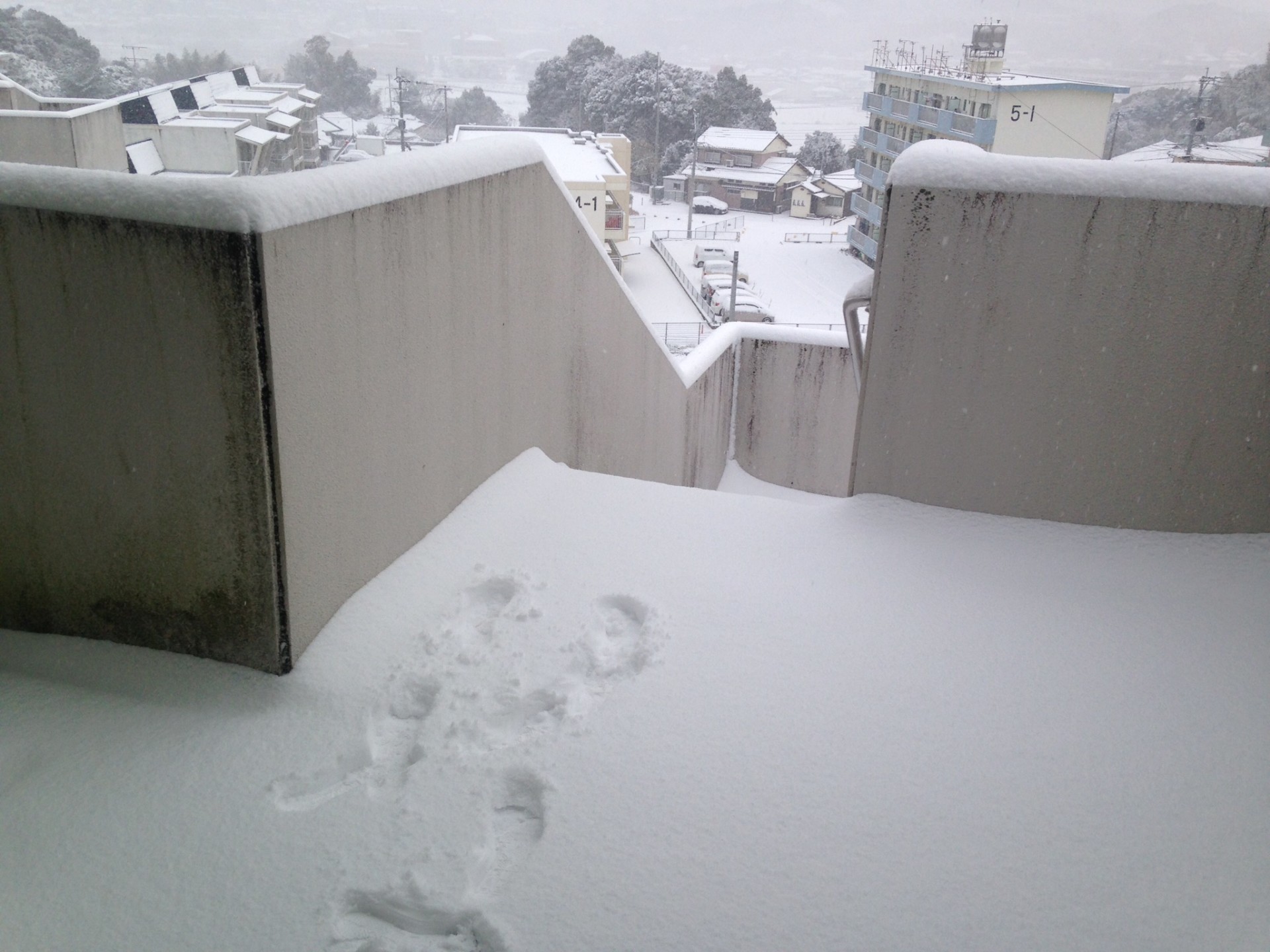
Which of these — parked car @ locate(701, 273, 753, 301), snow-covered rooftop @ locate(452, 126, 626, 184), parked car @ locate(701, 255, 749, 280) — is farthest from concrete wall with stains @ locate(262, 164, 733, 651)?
parked car @ locate(701, 255, 749, 280)

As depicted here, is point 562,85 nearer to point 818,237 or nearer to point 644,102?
point 644,102

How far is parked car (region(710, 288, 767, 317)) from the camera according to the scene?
17109 mm

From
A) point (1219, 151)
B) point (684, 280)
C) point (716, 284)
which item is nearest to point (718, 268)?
point (716, 284)

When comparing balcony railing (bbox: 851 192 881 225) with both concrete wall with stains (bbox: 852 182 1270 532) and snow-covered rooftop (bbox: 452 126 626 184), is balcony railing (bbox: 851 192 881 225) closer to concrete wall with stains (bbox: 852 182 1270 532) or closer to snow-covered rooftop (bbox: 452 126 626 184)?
snow-covered rooftop (bbox: 452 126 626 184)

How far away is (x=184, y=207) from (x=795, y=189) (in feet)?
83.7

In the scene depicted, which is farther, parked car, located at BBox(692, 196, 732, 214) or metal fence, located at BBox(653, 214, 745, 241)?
parked car, located at BBox(692, 196, 732, 214)

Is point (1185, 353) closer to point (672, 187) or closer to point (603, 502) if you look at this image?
point (603, 502)

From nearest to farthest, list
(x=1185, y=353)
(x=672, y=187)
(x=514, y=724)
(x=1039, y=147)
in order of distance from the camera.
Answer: (x=514, y=724) → (x=1185, y=353) → (x=1039, y=147) → (x=672, y=187)

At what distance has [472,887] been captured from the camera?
185 cm

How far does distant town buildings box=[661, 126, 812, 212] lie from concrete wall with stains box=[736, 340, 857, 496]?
18694 mm

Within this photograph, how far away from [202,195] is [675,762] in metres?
1.76

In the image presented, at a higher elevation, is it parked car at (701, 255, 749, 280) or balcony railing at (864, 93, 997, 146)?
balcony railing at (864, 93, 997, 146)

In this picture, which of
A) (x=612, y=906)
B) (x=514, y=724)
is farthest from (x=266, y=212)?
(x=612, y=906)

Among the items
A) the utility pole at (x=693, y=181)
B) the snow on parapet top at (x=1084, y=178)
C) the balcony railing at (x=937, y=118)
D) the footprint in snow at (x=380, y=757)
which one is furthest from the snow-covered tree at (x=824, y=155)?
the footprint in snow at (x=380, y=757)
